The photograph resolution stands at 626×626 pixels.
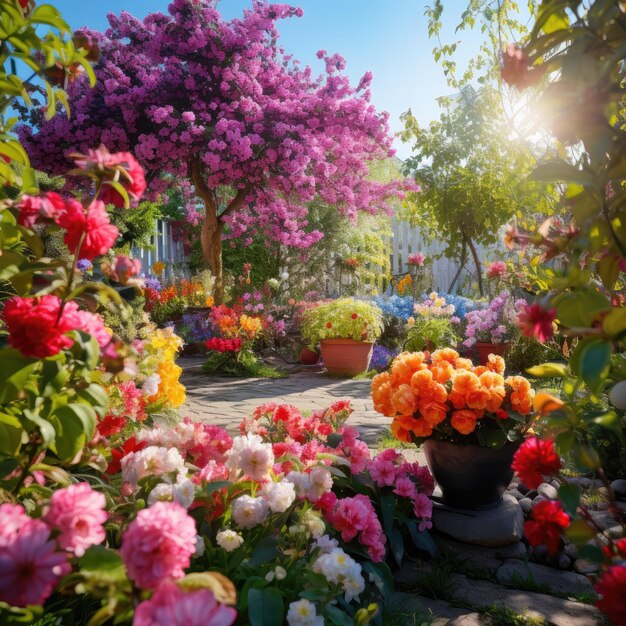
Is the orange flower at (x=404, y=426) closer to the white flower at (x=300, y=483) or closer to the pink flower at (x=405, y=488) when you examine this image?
the pink flower at (x=405, y=488)

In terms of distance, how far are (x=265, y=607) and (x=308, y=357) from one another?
19.7 feet

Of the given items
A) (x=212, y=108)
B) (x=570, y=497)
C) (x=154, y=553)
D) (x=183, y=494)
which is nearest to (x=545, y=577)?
(x=570, y=497)

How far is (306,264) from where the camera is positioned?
10688mm

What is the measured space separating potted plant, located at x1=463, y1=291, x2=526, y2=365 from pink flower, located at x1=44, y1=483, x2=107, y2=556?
222 inches

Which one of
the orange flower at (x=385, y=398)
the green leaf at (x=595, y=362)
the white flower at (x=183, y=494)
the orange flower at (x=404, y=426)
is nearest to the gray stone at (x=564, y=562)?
the orange flower at (x=404, y=426)

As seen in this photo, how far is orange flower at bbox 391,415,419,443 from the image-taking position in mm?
2133

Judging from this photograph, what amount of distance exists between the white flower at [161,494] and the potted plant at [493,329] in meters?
5.06

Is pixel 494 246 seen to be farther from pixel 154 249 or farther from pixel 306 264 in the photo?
pixel 154 249

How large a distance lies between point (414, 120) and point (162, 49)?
13.0ft

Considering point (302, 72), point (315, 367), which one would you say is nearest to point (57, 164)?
point (302, 72)

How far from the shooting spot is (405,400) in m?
2.11

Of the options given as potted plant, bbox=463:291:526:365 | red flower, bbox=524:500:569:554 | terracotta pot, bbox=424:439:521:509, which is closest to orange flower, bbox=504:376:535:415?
terracotta pot, bbox=424:439:521:509

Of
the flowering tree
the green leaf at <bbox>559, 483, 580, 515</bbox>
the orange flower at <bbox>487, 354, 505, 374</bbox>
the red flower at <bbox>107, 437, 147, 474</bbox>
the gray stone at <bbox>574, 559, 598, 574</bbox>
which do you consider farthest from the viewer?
the flowering tree

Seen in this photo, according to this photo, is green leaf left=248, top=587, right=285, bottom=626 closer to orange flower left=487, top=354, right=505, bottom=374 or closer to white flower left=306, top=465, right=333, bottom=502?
white flower left=306, top=465, right=333, bottom=502
